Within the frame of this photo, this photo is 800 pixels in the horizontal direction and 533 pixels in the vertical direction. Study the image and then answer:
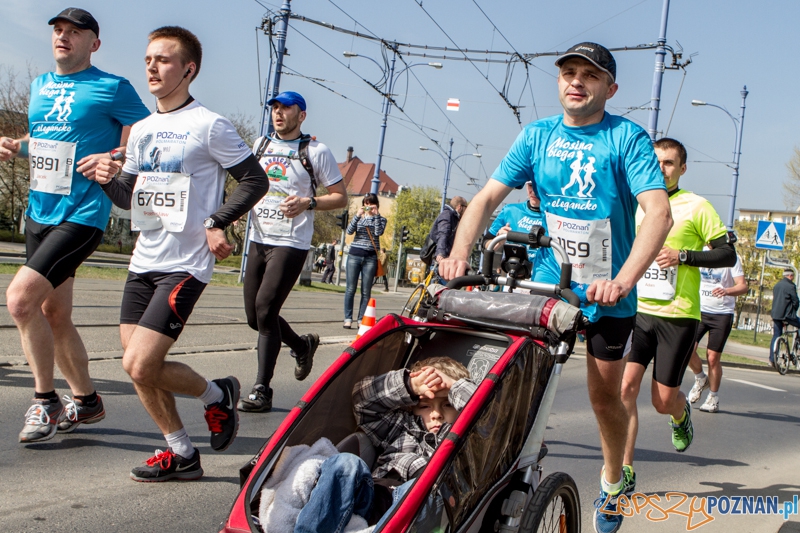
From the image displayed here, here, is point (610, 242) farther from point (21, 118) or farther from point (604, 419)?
point (21, 118)

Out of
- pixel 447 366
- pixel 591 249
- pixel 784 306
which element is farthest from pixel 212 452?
pixel 784 306

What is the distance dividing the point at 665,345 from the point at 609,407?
157cm

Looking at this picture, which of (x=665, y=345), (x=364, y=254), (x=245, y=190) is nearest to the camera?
(x=245, y=190)

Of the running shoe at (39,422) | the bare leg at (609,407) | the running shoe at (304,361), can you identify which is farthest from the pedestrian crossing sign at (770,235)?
the running shoe at (39,422)

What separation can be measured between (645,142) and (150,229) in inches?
94.8

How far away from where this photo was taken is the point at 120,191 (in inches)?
161

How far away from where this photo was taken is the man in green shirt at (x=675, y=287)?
16.2ft

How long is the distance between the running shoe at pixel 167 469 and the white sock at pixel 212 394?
0.30m

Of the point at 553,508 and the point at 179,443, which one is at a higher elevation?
the point at 553,508

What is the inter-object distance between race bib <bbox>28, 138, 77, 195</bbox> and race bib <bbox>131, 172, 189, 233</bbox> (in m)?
0.58

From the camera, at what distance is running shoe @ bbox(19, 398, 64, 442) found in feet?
13.8

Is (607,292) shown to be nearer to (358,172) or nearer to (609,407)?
(609,407)

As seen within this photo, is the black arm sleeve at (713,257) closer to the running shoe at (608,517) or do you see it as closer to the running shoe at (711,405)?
the running shoe at (608,517)

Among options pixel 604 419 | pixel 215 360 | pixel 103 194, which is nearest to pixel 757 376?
pixel 215 360
